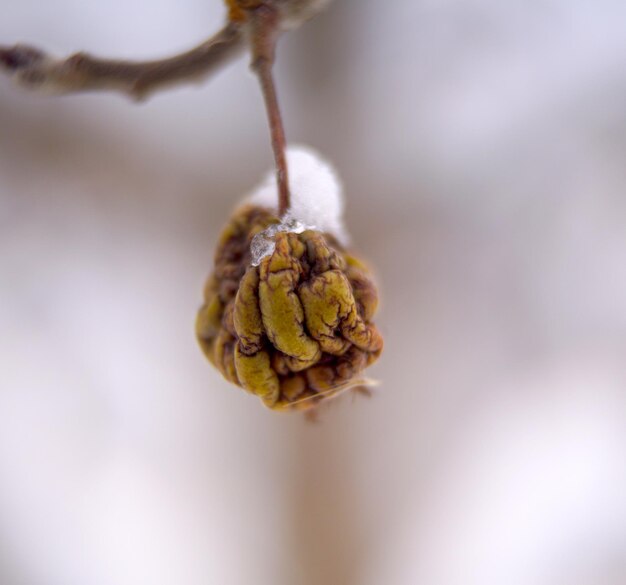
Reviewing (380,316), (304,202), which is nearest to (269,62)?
(304,202)

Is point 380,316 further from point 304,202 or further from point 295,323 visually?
point 295,323

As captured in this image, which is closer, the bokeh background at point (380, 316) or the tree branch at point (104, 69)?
the tree branch at point (104, 69)

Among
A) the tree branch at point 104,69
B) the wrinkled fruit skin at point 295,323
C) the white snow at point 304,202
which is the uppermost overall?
the tree branch at point 104,69

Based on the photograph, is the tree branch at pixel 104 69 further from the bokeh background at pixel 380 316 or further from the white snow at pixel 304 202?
the bokeh background at pixel 380 316

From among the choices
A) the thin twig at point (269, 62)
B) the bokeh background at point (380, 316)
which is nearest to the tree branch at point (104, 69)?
the thin twig at point (269, 62)

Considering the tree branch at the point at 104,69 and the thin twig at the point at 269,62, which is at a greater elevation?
the tree branch at the point at 104,69

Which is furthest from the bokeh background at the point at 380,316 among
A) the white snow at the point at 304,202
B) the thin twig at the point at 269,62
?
the thin twig at the point at 269,62

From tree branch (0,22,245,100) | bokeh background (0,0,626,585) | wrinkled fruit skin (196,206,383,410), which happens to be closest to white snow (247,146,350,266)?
wrinkled fruit skin (196,206,383,410)
